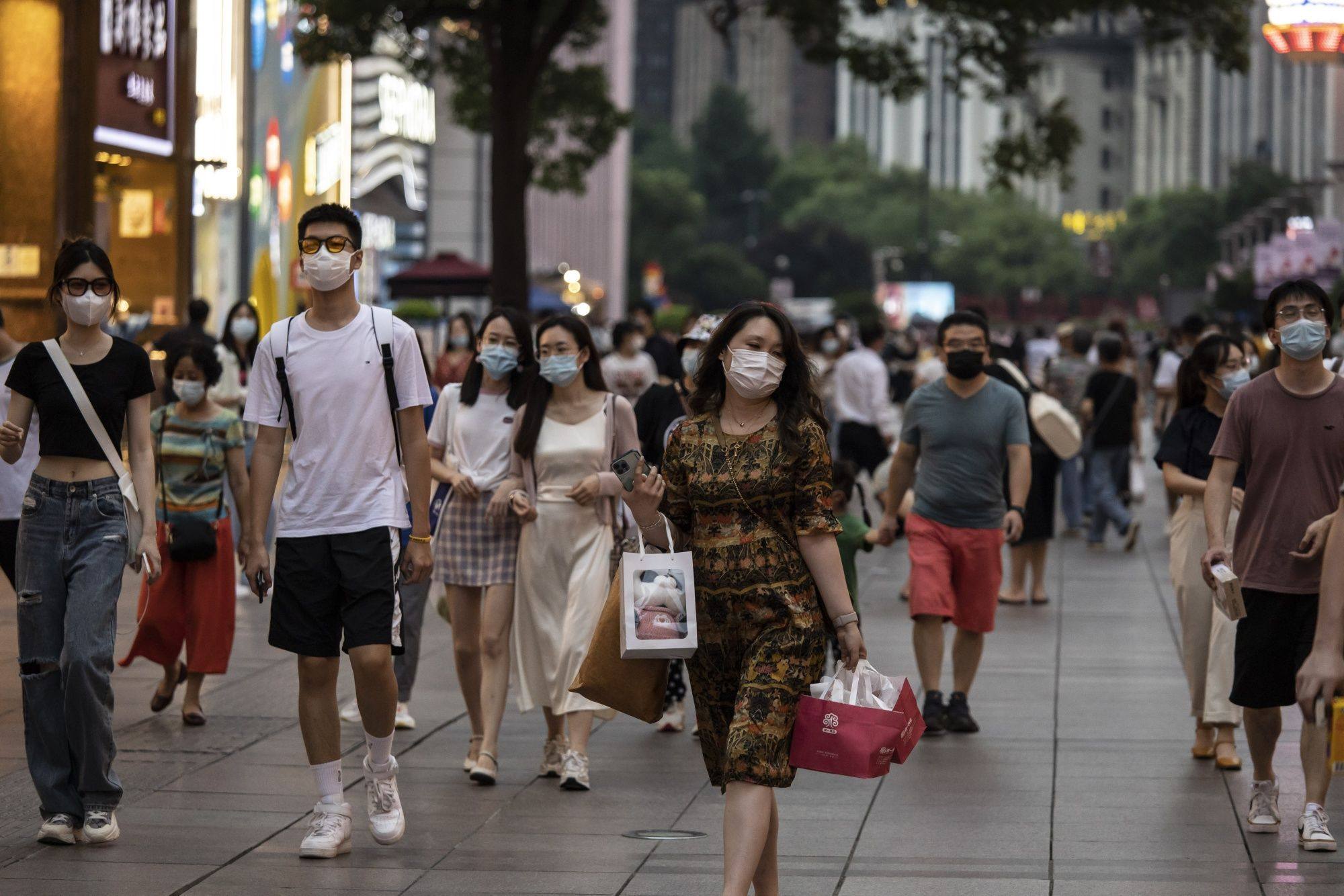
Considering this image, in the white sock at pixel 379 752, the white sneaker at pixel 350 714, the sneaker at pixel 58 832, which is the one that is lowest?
the white sneaker at pixel 350 714

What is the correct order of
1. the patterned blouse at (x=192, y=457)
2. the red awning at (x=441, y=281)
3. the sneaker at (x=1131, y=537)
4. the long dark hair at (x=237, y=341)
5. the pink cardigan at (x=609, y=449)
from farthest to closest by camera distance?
the red awning at (x=441, y=281), the sneaker at (x=1131, y=537), the long dark hair at (x=237, y=341), the patterned blouse at (x=192, y=457), the pink cardigan at (x=609, y=449)

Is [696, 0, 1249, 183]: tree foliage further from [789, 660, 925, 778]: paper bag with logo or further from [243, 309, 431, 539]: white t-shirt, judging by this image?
[789, 660, 925, 778]: paper bag with logo

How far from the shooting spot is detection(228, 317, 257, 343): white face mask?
14773mm

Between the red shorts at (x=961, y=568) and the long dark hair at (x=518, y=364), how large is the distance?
2.09m

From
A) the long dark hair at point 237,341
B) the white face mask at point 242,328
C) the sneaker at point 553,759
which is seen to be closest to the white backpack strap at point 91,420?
the sneaker at point 553,759

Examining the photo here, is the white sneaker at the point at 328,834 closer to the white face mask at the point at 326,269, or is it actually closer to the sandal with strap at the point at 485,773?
the sandal with strap at the point at 485,773

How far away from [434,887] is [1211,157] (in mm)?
121115

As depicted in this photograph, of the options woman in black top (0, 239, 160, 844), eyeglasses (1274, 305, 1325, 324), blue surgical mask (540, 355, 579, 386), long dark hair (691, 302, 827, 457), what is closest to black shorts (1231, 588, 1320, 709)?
eyeglasses (1274, 305, 1325, 324)

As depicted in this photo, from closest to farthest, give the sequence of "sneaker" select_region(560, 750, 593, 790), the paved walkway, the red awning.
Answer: the paved walkway → "sneaker" select_region(560, 750, 593, 790) → the red awning

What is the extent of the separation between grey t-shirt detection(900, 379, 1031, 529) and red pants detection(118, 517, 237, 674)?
126 inches

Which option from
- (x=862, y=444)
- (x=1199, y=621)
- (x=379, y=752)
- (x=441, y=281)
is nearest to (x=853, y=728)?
(x=379, y=752)

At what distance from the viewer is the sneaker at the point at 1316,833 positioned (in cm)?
683

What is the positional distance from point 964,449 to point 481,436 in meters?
2.33

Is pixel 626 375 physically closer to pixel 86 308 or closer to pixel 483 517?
pixel 483 517
